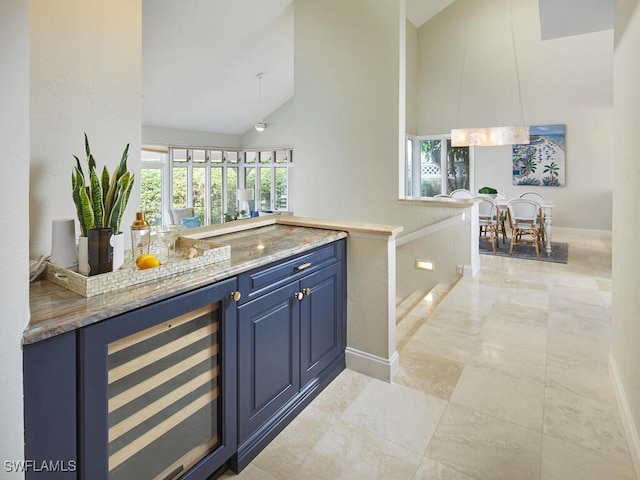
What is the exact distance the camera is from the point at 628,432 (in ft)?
6.07

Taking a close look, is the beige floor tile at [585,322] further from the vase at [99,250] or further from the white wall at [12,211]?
the white wall at [12,211]

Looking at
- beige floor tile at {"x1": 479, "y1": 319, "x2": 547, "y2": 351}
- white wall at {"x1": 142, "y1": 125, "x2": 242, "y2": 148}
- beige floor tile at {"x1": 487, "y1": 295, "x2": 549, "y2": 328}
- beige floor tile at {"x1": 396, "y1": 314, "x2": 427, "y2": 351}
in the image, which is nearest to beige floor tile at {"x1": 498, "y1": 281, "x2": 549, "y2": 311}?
beige floor tile at {"x1": 487, "y1": 295, "x2": 549, "y2": 328}

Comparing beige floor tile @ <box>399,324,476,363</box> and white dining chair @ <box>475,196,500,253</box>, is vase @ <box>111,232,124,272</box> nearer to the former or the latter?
beige floor tile @ <box>399,324,476,363</box>

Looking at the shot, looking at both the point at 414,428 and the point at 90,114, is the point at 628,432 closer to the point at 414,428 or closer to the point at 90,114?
the point at 414,428

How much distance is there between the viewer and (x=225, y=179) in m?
11.3

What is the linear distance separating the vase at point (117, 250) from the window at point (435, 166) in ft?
26.6

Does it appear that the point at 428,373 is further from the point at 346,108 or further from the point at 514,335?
the point at 346,108

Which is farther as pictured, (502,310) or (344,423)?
(502,310)

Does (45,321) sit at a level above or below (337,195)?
below

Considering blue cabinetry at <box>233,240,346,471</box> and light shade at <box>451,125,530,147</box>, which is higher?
light shade at <box>451,125,530,147</box>

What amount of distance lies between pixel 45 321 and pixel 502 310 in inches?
141

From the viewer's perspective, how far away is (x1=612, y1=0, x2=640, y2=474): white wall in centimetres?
179

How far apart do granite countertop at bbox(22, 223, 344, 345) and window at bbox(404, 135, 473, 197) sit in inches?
287

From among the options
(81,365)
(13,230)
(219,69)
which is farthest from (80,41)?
(219,69)
